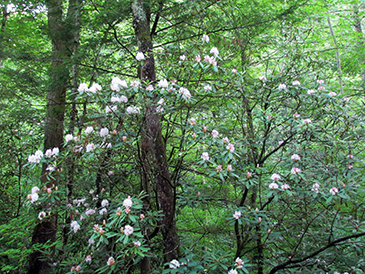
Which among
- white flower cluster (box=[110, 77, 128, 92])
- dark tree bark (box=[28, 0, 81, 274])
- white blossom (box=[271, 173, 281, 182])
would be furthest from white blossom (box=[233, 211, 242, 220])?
dark tree bark (box=[28, 0, 81, 274])

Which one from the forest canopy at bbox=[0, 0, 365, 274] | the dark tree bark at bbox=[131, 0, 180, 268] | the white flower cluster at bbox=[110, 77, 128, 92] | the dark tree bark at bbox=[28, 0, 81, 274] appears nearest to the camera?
the white flower cluster at bbox=[110, 77, 128, 92]

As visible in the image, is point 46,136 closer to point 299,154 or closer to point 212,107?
point 212,107

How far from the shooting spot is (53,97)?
457cm

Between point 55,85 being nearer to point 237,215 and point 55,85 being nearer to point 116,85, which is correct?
point 116,85

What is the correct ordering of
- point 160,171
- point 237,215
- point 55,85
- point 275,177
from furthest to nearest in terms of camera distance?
point 55,85, point 160,171, point 237,215, point 275,177

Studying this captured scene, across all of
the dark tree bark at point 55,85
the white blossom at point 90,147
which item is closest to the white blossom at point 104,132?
the white blossom at point 90,147

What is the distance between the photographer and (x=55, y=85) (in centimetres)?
385

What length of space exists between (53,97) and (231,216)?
3.71 m

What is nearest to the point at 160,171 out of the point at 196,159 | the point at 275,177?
the point at 196,159

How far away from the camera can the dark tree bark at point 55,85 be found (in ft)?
12.5

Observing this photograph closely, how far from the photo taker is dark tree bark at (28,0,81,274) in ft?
12.5

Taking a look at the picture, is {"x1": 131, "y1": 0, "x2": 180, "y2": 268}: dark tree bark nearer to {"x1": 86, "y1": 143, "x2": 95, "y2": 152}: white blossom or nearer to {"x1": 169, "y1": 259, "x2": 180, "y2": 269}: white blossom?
{"x1": 169, "y1": 259, "x2": 180, "y2": 269}: white blossom

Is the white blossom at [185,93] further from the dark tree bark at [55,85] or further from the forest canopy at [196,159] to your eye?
the dark tree bark at [55,85]

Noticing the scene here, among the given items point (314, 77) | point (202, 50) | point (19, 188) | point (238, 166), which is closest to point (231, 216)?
point (238, 166)
